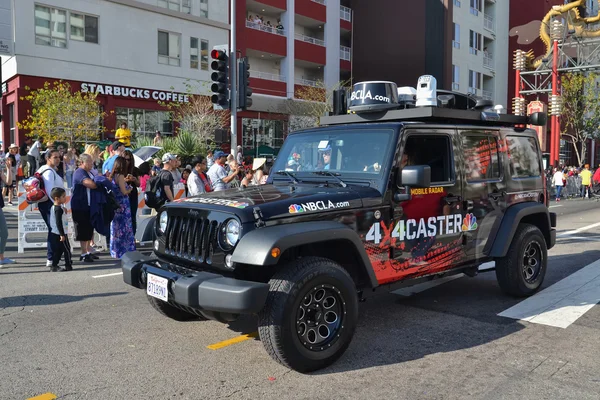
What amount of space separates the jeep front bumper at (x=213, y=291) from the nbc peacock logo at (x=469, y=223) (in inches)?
101

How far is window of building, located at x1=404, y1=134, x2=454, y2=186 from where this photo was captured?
5156 mm

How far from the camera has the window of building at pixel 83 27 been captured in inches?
993

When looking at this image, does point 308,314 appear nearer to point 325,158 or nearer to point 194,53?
point 325,158

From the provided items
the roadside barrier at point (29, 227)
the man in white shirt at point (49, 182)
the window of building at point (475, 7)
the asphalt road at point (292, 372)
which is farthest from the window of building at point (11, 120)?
the window of building at point (475, 7)

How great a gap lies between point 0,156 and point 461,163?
17010 mm

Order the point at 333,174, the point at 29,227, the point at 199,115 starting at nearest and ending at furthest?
the point at 333,174 → the point at 29,227 → the point at 199,115

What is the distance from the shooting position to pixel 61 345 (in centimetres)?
473

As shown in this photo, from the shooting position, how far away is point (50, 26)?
24.5 m

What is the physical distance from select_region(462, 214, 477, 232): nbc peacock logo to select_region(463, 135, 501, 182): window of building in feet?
1.27

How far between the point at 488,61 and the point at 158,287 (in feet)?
149

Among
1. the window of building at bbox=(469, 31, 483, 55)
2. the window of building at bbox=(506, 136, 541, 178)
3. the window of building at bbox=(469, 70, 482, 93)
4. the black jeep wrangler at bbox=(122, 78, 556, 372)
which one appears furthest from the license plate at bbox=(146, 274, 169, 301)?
the window of building at bbox=(469, 31, 483, 55)

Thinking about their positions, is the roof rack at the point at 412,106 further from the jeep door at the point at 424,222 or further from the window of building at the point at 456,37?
the window of building at the point at 456,37

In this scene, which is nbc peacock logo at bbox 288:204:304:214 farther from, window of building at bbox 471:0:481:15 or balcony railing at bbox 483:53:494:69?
balcony railing at bbox 483:53:494:69

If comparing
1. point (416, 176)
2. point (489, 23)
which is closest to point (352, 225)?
point (416, 176)
